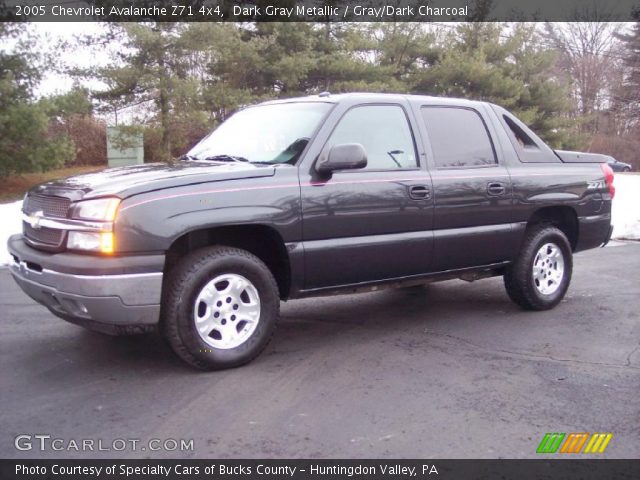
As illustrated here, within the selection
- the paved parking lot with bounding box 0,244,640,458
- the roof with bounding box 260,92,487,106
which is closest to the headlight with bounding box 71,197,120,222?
the paved parking lot with bounding box 0,244,640,458

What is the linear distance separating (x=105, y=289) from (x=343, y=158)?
175 centimetres

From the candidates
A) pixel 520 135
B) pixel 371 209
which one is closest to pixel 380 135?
pixel 371 209

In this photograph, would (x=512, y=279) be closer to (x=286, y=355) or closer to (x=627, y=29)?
(x=286, y=355)

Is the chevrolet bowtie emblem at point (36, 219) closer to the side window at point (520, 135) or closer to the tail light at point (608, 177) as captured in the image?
the side window at point (520, 135)

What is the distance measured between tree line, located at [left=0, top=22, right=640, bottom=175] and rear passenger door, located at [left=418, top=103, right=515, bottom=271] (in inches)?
451

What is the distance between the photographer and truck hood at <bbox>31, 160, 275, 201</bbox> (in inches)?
155

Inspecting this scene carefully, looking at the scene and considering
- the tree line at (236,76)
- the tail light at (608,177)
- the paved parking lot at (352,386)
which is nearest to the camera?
the paved parking lot at (352,386)

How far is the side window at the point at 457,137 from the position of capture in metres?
5.32

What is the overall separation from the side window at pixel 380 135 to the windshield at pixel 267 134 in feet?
0.66

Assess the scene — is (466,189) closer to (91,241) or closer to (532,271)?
(532,271)

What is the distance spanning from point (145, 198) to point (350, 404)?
1728mm

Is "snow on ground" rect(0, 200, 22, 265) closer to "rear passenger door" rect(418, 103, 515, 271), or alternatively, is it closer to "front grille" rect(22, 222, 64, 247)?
"front grille" rect(22, 222, 64, 247)

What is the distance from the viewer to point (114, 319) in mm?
3859

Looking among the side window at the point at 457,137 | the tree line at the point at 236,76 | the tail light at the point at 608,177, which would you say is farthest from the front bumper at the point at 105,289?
the tree line at the point at 236,76
